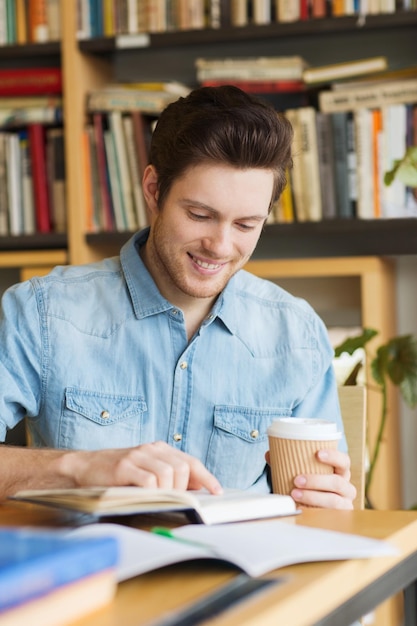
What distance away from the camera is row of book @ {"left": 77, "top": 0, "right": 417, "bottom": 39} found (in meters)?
2.53

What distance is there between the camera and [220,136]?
1.52m

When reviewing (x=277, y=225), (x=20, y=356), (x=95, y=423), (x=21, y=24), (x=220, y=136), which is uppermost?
(x=21, y=24)

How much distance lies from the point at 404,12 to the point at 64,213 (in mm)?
1087

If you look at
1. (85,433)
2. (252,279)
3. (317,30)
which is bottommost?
(85,433)

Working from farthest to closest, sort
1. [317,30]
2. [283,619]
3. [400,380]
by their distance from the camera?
[317,30], [400,380], [283,619]

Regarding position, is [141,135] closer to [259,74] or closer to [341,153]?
[259,74]

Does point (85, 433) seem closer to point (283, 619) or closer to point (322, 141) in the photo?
point (283, 619)

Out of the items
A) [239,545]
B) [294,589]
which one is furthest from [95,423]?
[294,589]

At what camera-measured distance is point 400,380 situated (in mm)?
2383

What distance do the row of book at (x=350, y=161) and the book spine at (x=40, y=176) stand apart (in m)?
0.72

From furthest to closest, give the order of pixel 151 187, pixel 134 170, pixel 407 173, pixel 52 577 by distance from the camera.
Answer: pixel 134 170 < pixel 407 173 < pixel 151 187 < pixel 52 577

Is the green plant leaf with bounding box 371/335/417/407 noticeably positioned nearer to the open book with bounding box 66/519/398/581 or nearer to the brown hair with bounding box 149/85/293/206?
the brown hair with bounding box 149/85/293/206

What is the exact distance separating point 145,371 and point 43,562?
0.94 metres

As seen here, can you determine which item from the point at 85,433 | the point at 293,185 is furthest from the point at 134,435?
the point at 293,185
